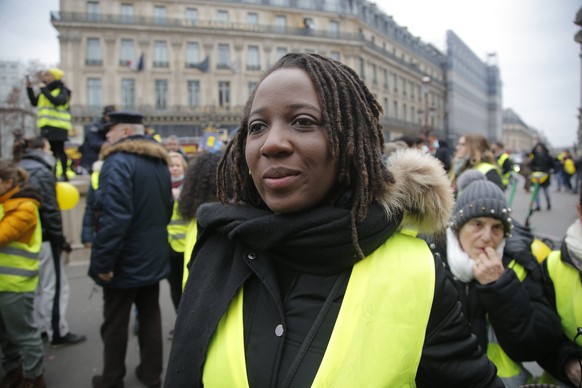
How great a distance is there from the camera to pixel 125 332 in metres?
3.15

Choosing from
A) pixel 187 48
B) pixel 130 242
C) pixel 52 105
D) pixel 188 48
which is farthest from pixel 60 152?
pixel 188 48

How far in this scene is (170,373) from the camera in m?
1.27

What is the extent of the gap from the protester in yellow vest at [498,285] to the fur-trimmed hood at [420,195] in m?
0.46

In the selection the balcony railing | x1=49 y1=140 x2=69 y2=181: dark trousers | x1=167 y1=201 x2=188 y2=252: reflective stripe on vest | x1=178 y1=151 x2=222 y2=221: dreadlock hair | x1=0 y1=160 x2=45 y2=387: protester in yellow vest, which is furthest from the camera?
the balcony railing

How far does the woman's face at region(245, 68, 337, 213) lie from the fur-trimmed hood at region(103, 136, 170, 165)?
7.85ft

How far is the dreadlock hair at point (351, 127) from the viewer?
3.76 ft

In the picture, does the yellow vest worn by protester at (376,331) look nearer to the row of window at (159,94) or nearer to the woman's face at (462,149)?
the woman's face at (462,149)

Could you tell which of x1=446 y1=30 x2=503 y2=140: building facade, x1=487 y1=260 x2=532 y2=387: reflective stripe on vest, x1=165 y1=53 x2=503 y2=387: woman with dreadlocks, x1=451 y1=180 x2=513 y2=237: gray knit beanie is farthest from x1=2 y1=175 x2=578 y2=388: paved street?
x1=446 y1=30 x2=503 y2=140: building facade

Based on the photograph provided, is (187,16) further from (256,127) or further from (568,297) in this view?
(568,297)

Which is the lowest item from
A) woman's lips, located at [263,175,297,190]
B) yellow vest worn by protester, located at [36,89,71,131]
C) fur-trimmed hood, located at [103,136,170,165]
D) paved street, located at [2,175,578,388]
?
paved street, located at [2,175,578,388]

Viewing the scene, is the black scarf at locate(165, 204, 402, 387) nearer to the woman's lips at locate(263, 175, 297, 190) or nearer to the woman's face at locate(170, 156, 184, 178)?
the woman's lips at locate(263, 175, 297, 190)

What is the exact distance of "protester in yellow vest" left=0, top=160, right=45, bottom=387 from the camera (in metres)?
3.00

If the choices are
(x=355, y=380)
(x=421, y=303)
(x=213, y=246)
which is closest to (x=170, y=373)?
(x=213, y=246)

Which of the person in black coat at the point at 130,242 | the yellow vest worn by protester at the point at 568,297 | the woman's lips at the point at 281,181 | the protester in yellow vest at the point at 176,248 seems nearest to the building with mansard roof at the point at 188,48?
the protester in yellow vest at the point at 176,248
